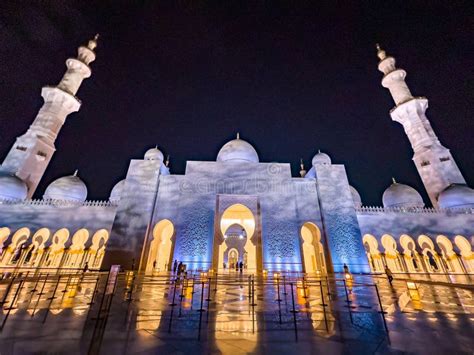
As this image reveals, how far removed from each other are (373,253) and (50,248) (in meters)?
16.7

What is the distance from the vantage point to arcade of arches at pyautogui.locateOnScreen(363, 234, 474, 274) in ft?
39.4

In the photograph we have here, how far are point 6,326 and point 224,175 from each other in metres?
10.7

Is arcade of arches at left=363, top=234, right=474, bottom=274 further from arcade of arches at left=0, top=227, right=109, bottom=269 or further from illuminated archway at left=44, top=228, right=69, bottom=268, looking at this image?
illuminated archway at left=44, top=228, right=69, bottom=268

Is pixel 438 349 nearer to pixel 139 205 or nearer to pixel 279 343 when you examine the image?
pixel 279 343

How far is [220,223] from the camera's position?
11922 millimetres

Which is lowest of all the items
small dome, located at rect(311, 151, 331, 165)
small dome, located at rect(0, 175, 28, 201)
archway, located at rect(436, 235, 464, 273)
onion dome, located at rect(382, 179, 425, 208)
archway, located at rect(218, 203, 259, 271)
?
archway, located at rect(436, 235, 464, 273)

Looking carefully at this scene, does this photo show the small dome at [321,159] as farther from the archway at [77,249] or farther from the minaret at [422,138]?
the archway at [77,249]

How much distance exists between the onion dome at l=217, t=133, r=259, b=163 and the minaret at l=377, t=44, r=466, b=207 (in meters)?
12.1

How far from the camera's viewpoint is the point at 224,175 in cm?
1295

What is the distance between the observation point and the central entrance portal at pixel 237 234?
453 inches

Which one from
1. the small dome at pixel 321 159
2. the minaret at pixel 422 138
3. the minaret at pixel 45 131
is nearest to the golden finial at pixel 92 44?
the minaret at pixel 45 131

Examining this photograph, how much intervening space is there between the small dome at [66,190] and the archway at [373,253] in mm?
18305

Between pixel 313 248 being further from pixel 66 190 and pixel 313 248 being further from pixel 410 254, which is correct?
pixel 66 190

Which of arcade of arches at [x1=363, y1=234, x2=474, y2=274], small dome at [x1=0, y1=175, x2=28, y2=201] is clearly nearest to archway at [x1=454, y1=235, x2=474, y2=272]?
arcade of arches at [x1=363, y1=234, x2=474, y2=274]
